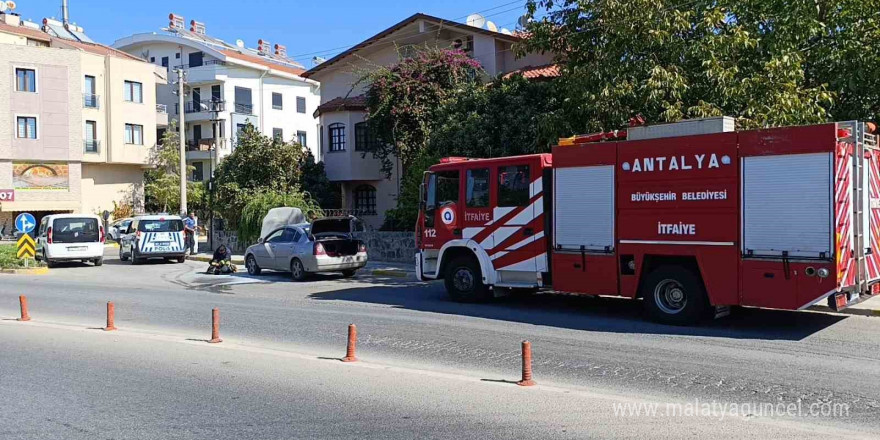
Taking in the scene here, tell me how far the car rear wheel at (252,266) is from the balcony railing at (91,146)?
31.2m

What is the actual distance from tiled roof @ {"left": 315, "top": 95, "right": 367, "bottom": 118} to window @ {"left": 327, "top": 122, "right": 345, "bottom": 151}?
76 cm

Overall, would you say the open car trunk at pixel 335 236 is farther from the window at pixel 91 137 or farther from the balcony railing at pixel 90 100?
the balcony railing at pixel 90 100

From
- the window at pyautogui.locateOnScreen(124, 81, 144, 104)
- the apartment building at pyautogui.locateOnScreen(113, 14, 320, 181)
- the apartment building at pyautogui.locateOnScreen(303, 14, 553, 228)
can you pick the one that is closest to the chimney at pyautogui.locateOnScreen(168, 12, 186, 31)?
the apartment building at pyautogui.locateOnScreen(113, 14, 320, 181)

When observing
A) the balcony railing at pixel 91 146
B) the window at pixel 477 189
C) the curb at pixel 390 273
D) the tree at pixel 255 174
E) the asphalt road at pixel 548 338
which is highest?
the balcony railing at pixel 91 146

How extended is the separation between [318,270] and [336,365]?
1090 centimetres

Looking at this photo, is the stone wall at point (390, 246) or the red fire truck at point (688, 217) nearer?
the red fire truck at point (688, 217)

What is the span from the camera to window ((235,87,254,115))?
57344 millimetres

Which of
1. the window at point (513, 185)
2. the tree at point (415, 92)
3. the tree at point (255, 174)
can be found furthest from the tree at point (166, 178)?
the window at point (513, 185)

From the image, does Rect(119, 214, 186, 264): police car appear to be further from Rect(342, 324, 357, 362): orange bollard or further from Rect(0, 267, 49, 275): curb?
Rect(342, 324, 357, 362): orange bollard

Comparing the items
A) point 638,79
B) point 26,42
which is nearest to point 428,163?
point 638,79

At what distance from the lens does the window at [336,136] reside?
3366 cm

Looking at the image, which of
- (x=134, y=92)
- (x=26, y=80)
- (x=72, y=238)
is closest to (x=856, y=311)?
(x=72, y=238)

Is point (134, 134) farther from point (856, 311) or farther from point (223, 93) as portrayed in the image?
point (856, 311)

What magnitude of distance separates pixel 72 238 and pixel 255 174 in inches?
358
